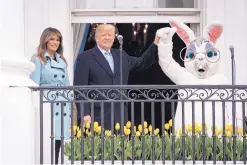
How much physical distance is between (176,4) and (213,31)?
2.04 meters

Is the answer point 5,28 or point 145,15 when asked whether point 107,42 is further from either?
point 5,28

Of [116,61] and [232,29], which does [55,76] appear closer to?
[116,61]

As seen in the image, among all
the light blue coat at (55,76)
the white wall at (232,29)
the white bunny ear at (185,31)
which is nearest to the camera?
the light blue coat at (55,76)

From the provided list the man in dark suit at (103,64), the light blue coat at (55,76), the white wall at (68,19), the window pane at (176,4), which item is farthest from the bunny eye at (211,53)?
the window pane at (176,4)

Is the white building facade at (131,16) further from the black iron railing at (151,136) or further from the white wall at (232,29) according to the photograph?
the black iron railing at (151,136)

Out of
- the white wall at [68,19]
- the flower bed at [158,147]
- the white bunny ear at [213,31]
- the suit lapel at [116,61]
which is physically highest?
the white wall at [68,19]

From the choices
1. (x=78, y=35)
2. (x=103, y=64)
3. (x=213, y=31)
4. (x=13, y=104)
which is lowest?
(x=13, y=104)

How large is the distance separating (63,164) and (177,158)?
48.3 inches

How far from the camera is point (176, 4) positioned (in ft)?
34.6

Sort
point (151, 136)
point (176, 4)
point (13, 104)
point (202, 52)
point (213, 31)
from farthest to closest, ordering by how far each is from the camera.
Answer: point (176, 4) < point (213, 31) < point (202, 52) < point (151, 136) < point (13, 104)

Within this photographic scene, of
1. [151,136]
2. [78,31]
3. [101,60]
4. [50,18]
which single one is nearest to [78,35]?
[78,31]

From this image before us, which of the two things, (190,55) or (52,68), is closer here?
(52,68)

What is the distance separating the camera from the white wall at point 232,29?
10.0 metres

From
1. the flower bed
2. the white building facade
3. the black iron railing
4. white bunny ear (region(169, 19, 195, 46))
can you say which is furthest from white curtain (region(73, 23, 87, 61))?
the flower bed
